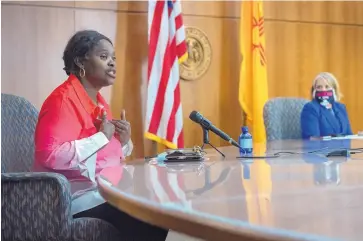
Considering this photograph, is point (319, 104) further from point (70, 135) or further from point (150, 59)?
point (70, 135)

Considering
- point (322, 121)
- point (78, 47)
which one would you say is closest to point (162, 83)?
point (322, 121)

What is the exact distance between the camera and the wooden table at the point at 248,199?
0.71 m

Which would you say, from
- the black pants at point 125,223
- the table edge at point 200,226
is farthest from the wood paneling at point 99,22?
the table edge at point 200,226

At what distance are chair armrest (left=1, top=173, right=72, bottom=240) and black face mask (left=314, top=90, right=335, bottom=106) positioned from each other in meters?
2.61

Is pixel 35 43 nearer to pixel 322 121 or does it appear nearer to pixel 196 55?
pixel 196 55

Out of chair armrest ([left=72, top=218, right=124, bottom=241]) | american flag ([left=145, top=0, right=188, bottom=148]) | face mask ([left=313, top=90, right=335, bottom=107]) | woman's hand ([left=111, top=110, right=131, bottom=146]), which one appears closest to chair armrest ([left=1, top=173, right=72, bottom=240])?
chair armrest ([left=72, top=218, right=124, bottom=241])

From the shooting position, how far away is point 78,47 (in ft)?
6.97

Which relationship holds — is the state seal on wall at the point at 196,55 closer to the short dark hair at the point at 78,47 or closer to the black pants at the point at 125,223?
the short dark hair at the point at 78,47

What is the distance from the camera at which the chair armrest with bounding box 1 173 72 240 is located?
163 centimetres

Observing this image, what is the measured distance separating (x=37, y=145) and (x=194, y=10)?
2.96m

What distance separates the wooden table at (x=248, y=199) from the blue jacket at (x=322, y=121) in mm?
1957

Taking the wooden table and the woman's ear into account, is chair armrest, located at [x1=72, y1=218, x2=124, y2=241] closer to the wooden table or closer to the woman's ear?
the wooden table

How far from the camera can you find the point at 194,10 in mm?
4500

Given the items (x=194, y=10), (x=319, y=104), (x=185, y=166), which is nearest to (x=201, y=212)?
(x=185, y=166)
